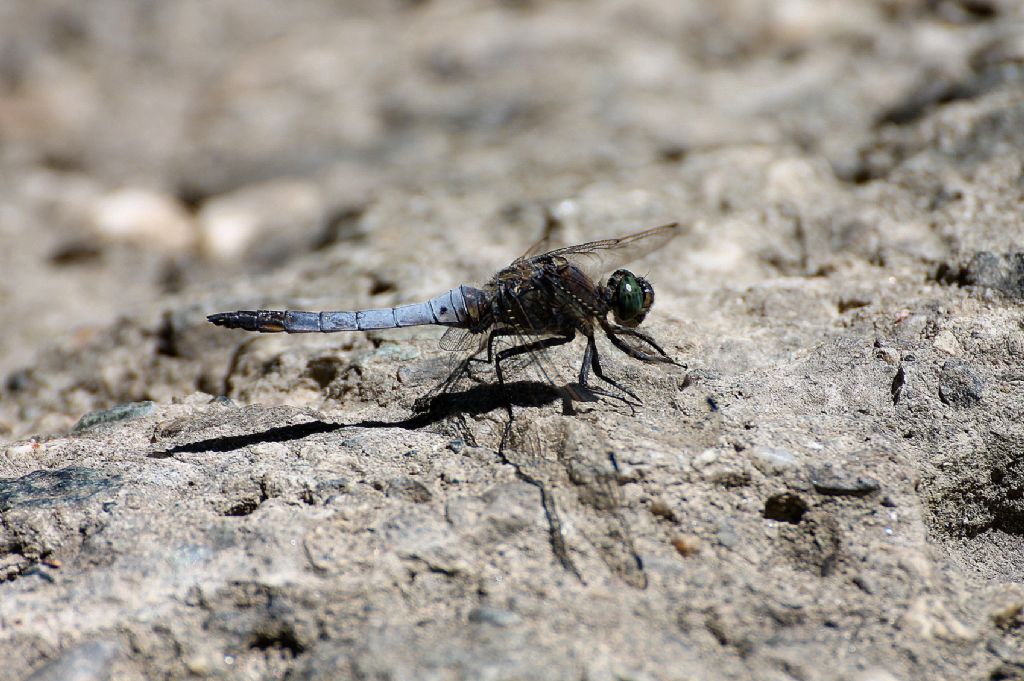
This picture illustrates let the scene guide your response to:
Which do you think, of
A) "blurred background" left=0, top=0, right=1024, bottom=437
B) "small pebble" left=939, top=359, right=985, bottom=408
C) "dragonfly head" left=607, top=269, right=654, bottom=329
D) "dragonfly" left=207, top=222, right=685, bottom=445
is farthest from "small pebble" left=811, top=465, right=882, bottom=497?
"blurred background" left=0, top=0, right=1024, bottom=437

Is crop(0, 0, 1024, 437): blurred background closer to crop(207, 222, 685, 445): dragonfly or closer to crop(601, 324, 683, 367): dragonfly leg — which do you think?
crop(207, 222, 685, 445): dragonfly

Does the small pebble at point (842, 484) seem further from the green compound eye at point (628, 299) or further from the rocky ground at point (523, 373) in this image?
the green compound eye at point (628, 299)

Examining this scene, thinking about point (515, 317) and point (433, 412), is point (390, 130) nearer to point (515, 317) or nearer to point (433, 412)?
point (515, 317)

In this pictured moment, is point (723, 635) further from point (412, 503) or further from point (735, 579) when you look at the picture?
point (412, 503)

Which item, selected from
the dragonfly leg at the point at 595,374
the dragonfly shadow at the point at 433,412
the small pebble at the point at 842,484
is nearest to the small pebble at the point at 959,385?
the small pebble at the point at 842,484

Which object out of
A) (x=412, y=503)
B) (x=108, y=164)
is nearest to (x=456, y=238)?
(x=412, y=503)

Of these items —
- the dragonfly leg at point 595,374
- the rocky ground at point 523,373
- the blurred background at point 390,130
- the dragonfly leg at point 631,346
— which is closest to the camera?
the rocky ground at point 523,373

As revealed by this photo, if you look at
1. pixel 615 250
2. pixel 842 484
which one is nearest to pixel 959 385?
pixel 842 484
